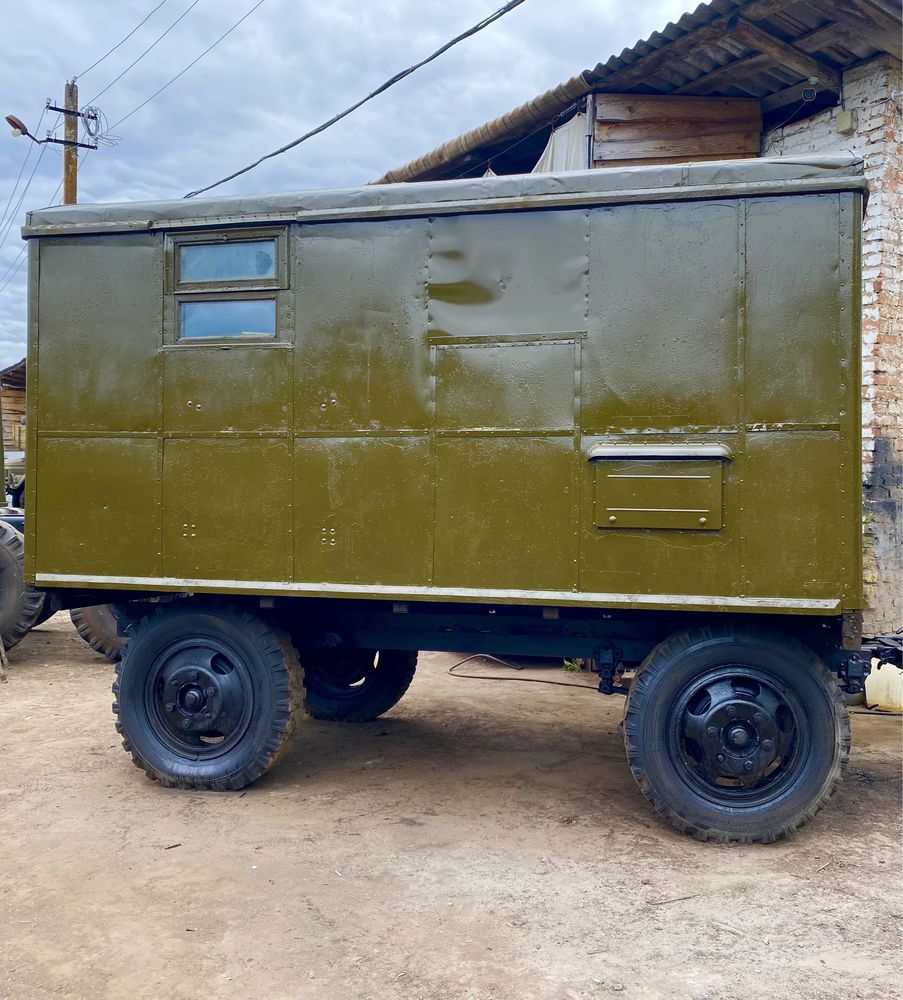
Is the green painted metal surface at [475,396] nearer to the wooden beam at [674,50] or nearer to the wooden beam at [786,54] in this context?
the wooden beam at [674,50]

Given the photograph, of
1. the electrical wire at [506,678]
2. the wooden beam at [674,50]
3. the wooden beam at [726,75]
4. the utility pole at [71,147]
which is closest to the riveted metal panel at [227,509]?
the electrical wire at [506,678]

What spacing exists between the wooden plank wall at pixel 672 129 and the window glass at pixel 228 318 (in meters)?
4.63

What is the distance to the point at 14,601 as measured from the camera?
30.9 feet

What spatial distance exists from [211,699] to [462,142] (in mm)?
Answer: 7045

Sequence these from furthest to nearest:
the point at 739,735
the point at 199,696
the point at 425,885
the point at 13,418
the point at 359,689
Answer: the point at 13,418, the point at 359,689, the point at 199,696, the point at 739,735, the point at 425,885

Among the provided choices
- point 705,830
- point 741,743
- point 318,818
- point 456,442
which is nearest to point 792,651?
point 741,743

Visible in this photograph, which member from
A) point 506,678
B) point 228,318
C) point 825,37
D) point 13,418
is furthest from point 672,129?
point 13,418

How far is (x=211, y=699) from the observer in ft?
16.9

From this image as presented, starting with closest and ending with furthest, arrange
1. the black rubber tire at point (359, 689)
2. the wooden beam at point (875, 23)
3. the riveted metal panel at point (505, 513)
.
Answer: the riveted metal panel at point (505, 513) < the wooden beam at point (875, 23) < the black rubber tire at point (359, 689)

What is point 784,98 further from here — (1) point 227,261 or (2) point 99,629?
(2) point 99,629

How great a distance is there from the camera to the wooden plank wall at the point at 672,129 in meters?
8.04

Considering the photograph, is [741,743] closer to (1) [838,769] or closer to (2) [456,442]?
(1) [838,769]

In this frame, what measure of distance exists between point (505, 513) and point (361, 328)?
1.30 metres

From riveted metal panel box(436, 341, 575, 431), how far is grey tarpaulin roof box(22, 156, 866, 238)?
0.76m
